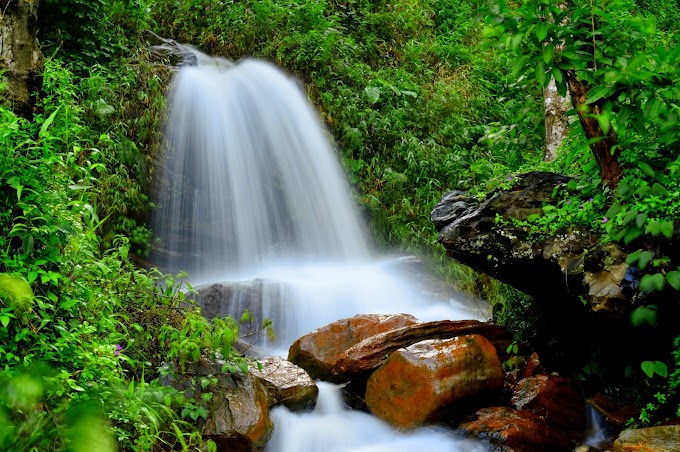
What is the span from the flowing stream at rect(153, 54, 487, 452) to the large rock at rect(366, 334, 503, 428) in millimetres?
1787

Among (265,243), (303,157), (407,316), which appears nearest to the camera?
(407,316)

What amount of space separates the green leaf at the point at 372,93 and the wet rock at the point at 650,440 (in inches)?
291

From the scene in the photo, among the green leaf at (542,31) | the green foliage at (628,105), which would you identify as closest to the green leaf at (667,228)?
the green foliage at (628,105)

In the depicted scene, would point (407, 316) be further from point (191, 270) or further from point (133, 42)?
point (133, 42)

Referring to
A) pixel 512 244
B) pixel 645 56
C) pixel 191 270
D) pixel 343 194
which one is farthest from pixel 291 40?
pixel 645 56

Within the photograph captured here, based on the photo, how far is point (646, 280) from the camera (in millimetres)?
3225

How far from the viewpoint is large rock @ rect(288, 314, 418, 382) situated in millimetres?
5250

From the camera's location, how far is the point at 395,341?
4961 mm

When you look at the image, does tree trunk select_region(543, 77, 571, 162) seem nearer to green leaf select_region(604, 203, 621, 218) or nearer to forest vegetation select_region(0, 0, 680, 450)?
forest vegetation select_region(0, 0, 680, 450)

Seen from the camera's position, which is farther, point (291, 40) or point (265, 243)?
point (291, 40)

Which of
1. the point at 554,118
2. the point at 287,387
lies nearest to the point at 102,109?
the point at 287,387

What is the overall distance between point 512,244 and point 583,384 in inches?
48.7

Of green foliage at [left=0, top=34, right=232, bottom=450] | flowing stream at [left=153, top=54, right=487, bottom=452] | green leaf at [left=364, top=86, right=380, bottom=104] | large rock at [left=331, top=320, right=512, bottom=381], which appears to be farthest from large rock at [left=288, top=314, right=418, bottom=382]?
green leaf at [left=364, top=86, right=380, bottom=104]

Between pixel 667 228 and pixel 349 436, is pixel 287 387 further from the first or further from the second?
pixel 667 228
